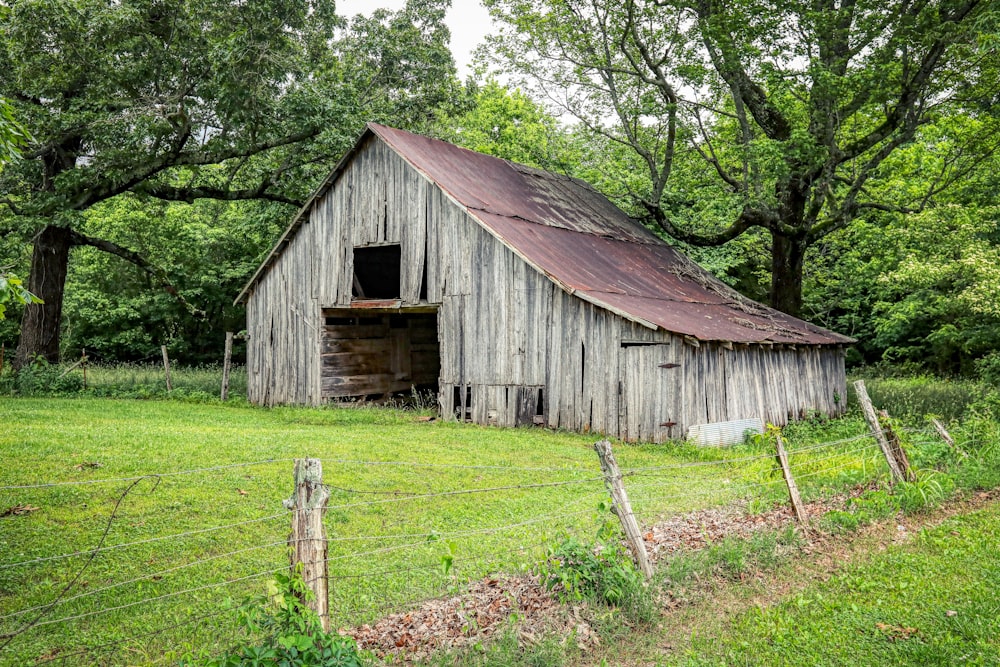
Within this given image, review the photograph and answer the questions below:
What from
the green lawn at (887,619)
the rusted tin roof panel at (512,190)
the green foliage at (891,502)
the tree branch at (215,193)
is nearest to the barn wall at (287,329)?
the rusted tin roof panel at (512,190)

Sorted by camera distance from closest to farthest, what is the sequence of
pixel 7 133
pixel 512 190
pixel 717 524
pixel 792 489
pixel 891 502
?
pixel 7 133, pixel 792 489, pixel 717 524, pixel 891 502, pixel 512 190

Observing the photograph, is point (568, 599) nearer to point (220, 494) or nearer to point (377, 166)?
point (220, 494)

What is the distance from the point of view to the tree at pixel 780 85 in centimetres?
2033

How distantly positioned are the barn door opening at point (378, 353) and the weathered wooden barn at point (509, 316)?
0.20ft

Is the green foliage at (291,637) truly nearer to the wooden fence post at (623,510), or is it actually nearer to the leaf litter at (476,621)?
the leaf litter at (476,621)

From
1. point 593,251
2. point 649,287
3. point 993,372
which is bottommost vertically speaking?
point 993,372

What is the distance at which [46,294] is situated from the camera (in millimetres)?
26922

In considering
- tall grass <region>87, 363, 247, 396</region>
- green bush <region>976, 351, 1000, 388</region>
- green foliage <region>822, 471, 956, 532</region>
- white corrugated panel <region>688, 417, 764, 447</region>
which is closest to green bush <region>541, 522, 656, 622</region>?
green foliage <region>822, 471, 956, 532</region>

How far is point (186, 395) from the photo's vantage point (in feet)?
80.7

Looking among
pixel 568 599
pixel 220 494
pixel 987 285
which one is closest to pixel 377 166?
pixel 220 494

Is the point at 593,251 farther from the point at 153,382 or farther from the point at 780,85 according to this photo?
the point at 153,382

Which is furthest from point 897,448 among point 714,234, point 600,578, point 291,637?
point 714,234

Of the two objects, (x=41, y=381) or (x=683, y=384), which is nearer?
(x=683, y=384)

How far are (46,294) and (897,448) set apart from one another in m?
26.1
